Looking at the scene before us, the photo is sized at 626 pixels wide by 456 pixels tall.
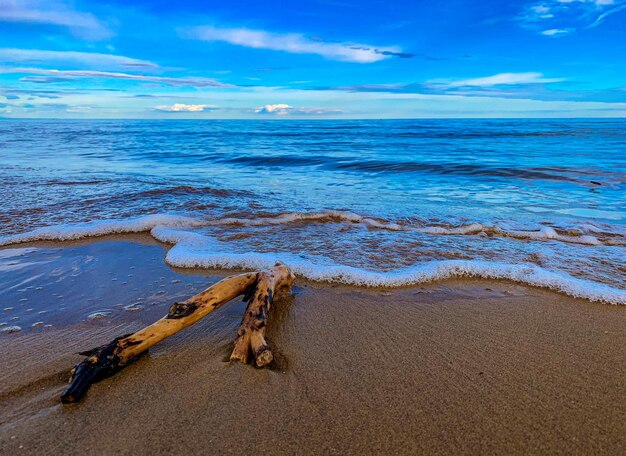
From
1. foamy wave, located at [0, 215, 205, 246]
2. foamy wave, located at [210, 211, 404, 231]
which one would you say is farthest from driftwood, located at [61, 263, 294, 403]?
foamy wave, located at [0, 215, 205, 246]

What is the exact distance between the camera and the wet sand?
2076 mm

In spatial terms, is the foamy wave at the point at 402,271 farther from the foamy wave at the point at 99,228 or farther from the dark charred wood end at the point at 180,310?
the dark charred wood end at the point at 180,310

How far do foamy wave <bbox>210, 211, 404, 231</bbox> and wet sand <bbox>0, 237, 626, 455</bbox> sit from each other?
2850 mm

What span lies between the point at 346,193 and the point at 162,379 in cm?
826

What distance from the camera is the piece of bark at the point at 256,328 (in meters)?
2.70

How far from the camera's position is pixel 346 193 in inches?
411

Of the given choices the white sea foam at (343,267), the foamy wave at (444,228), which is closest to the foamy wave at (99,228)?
the white sea foam at (343,267)

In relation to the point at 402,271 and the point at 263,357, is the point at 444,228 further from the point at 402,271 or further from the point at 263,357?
the point at 263,357

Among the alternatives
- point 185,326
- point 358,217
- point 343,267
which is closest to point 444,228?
point 358,217

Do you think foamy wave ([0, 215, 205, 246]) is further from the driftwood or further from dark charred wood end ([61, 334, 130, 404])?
dark charred wood end ([61, 334, 130, 404])

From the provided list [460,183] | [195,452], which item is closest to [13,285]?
[195,452]

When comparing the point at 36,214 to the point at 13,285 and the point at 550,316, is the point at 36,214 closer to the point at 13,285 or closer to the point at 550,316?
the point at 13,285

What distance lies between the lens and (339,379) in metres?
2.61

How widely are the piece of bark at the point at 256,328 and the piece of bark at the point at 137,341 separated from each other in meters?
0.18
